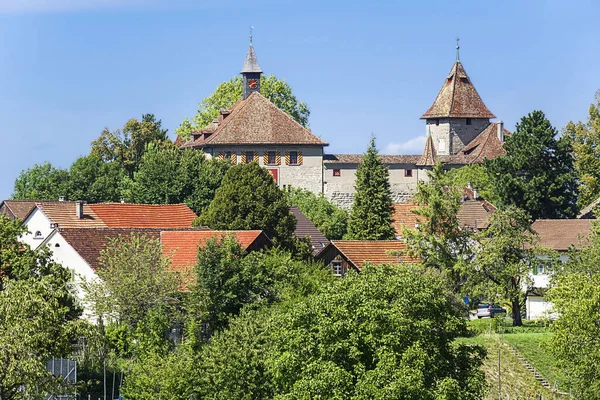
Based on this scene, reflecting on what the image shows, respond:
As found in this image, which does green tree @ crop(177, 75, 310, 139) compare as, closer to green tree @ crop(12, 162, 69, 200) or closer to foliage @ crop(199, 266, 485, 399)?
green tree @ crop(12, 162, 69, 200)

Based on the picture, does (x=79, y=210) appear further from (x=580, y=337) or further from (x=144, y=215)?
(x=580, y=337)

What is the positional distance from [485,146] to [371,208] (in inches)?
1577

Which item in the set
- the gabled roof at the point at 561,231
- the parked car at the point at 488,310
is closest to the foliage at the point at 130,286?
the parked car at the point at 488,310

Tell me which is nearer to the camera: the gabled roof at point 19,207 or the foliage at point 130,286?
the foliage at point 130,286

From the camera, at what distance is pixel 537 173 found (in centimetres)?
9512

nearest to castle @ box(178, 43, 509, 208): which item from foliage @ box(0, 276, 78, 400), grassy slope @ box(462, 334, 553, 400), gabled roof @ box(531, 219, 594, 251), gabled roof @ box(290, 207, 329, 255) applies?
gabled roof @ box(290, 207, 329, 255)

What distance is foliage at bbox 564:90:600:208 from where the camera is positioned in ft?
322

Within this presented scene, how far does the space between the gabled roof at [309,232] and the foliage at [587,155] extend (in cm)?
1892

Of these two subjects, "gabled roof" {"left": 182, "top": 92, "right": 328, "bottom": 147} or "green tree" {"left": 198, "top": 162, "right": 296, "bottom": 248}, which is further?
"gabled roof" {"left": 182, "top": 92, "right": 328, "bottom": 147}

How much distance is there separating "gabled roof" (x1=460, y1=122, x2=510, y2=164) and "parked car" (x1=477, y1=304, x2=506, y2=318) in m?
46.0

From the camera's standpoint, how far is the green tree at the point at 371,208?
3437 inches

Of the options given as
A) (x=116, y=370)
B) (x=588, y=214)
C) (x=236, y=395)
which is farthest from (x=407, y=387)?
(x=588, y=214)

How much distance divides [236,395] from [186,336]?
1017 cm

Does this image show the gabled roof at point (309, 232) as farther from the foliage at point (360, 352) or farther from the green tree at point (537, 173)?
the foliage at point (360, 352)
